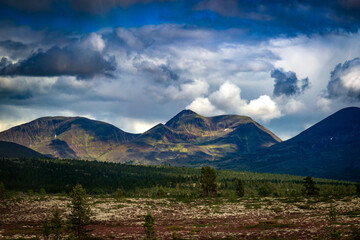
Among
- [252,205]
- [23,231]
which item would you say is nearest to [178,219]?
[252,205]

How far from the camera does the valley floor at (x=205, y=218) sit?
55438 mm

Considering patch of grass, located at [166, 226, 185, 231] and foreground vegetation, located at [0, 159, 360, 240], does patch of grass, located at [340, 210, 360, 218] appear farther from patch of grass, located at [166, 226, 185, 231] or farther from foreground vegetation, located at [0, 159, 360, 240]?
patch of grass, located at [166, 226, 185, 231]

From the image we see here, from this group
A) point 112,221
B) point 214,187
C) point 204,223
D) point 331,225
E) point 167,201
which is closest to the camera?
point 331,225

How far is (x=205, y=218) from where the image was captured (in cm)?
8019

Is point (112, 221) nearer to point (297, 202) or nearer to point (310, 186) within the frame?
point (297, 202)

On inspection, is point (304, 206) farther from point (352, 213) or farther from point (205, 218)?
point (205, 218)

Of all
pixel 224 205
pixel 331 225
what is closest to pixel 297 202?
pixel 224 205

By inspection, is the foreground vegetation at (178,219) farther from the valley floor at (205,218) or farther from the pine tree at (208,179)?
the pine tree at (208,179)

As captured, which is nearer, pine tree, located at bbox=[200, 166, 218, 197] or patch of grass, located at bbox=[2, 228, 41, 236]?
patch of grass, located at bbox=[2, 228, 41, 236]

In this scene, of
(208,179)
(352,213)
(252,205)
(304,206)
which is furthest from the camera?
(208,179)

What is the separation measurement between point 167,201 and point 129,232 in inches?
1888

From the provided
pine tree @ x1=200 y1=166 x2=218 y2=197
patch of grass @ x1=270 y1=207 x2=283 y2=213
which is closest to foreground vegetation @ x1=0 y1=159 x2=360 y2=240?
patch of grass @ x1=270 y1=207 x2=283 y2=213

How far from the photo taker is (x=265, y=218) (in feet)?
A: 243

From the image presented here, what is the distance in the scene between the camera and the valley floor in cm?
5544
